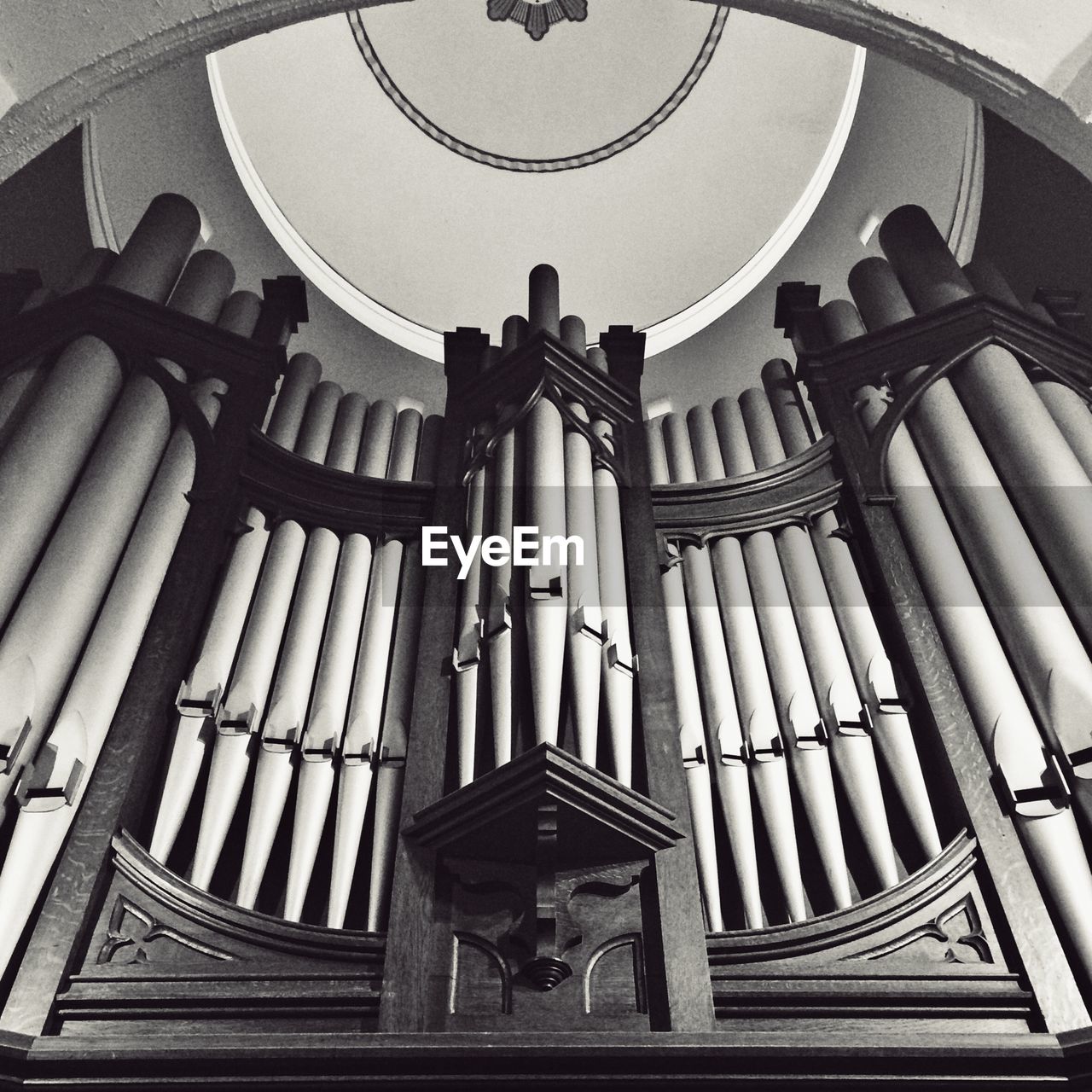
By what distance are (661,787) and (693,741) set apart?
Answer: 1.20ft

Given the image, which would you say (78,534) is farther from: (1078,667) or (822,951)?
(1078,667)

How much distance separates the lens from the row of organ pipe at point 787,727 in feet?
10.8

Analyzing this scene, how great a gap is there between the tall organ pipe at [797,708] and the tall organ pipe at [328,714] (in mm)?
1314

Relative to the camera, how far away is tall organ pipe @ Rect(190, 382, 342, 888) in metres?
3.30

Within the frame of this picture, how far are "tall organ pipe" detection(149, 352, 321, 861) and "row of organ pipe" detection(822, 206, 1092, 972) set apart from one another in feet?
7.03

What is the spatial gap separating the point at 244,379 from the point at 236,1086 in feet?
9.89

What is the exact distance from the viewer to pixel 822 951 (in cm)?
293

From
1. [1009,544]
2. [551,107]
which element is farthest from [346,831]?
[551,107]

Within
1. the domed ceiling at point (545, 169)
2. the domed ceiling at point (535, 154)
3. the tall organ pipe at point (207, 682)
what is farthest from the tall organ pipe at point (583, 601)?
the domed ceiling at point (535, 154)

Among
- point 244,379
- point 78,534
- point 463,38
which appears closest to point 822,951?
point 78,534

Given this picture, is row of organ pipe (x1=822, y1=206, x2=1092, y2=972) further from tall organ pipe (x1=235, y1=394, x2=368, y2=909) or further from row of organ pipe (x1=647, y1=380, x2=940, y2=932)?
tall organ pipe (x1=235, y1=394, x2=368, y2=909)

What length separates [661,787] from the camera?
326 cm

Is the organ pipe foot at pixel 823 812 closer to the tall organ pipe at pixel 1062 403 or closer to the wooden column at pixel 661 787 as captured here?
the wooden column at pixel 661 787
